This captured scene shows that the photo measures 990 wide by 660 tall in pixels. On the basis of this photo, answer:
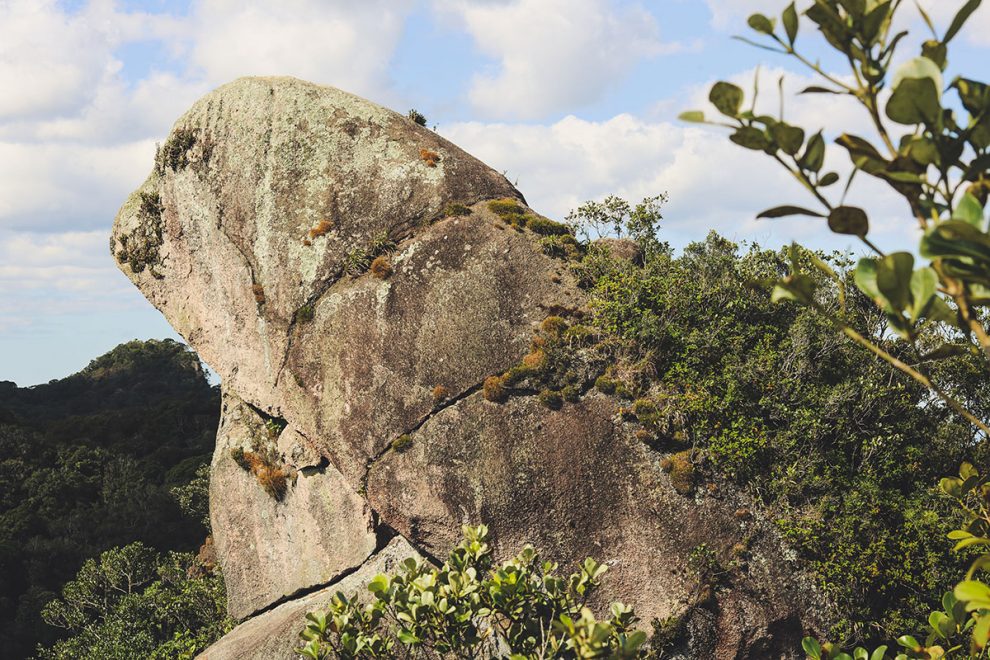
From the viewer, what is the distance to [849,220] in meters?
2.60

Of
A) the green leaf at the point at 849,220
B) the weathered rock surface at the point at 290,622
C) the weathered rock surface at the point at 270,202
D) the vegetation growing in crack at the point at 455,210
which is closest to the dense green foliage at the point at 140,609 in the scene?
the weathered rock surface at the point at 290,622

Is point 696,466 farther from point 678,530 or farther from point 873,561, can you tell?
point 873,561

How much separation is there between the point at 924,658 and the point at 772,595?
8.74 m

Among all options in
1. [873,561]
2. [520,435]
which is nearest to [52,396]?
[520,435]

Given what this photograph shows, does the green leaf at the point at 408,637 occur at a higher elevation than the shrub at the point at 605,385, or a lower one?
lower

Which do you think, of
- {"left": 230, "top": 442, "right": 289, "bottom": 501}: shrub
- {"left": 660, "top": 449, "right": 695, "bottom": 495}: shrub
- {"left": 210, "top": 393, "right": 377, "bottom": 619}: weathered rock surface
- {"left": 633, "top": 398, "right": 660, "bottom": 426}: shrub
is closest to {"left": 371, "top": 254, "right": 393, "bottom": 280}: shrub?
{"left": 210, "top": 393, "right": 377, "bottom": 619}: weathered rock surface

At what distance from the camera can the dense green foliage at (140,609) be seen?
65.8 ft

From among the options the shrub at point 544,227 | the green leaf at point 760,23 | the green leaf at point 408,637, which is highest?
the shrub at point 544,227

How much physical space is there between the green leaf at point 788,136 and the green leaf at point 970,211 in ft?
1.64

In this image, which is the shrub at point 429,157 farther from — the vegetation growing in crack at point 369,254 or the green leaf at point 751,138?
the green leaf at point 751,138

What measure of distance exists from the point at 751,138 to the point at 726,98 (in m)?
0.16

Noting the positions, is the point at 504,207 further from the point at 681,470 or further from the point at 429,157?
the point at 681,470

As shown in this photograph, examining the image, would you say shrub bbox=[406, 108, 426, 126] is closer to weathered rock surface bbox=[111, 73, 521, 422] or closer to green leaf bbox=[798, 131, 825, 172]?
weathered rock surface bbox=[111, 73, 521, 422]

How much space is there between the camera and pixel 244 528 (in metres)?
19.1
